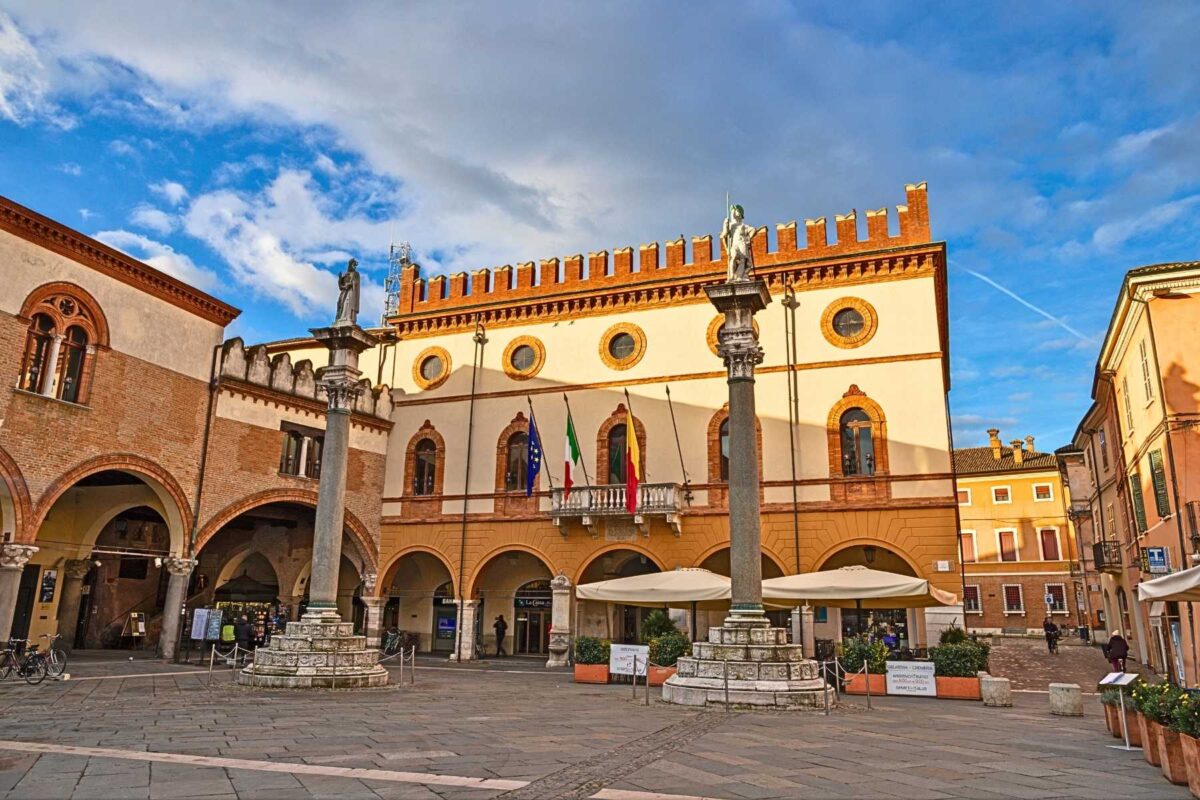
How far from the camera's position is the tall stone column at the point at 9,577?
1656cm

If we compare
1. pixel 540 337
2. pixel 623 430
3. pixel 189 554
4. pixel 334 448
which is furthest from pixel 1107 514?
pixel 189 554

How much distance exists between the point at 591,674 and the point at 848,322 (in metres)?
11.4

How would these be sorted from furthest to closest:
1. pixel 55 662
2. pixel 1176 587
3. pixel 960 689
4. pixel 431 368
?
pixel 431 368, pixel 960 689, pixel 55 662, pixel 1176 587

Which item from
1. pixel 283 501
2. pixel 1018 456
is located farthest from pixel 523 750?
pixel 1018 456

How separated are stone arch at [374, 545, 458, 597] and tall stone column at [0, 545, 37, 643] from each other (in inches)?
416

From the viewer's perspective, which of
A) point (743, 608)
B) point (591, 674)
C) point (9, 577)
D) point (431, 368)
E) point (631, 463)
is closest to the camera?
point (743, 608)

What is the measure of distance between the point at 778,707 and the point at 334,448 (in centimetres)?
963

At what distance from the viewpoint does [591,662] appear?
60.2 ft

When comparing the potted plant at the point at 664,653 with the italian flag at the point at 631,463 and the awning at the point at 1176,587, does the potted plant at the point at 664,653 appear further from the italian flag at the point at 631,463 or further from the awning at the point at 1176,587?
the awning at the point at 1176,587

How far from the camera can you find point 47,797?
19.6 ft

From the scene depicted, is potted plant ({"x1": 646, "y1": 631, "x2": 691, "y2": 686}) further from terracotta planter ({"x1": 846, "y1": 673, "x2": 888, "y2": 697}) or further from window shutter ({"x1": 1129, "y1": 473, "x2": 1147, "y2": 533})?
window shutter ({"x1": 1129, "y1": 473, "x2": 1147, "y2": 533})

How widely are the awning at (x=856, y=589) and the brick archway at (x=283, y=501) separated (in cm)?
1104

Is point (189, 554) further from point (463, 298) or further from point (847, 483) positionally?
point (847, 483)

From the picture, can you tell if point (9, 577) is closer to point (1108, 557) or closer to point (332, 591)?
point (332, 591)
